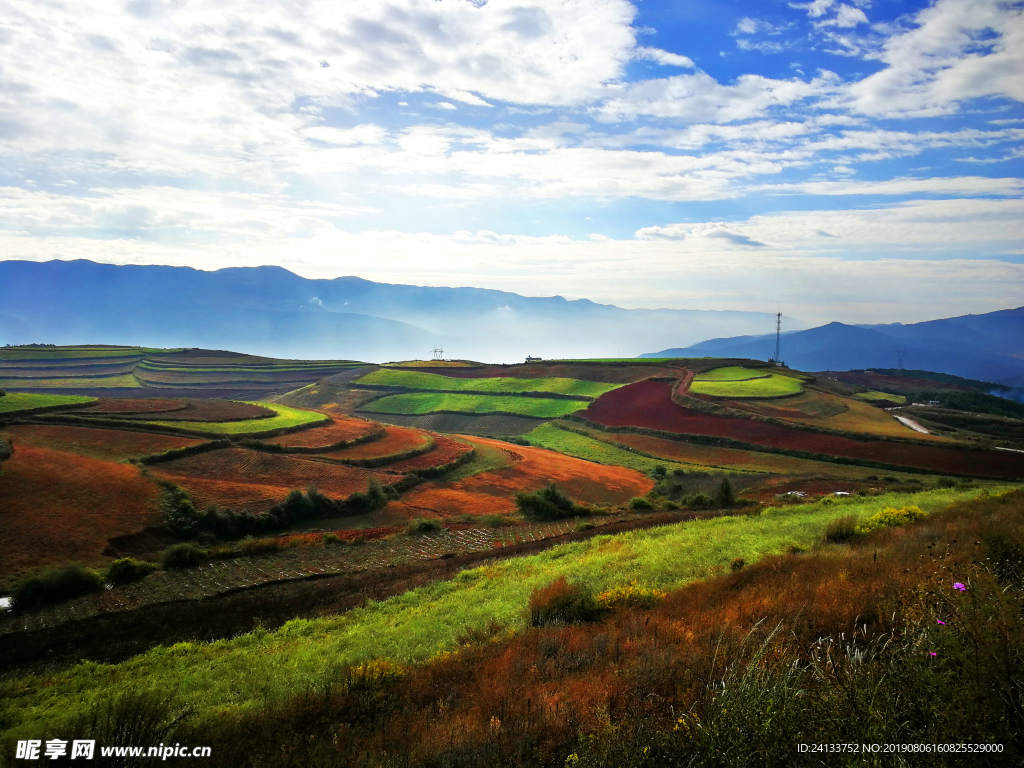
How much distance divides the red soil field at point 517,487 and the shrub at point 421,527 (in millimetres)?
5142

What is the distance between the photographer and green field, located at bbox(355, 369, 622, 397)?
98438 millimetres

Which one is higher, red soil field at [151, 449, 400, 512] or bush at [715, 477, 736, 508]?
bush at [715, 477, 736, 508]

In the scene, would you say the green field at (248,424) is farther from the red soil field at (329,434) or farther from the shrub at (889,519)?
the shrub at (889,519)

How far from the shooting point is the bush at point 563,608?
11.8 m

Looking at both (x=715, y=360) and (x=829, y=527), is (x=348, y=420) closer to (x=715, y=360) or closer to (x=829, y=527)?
(x=829, y=527)

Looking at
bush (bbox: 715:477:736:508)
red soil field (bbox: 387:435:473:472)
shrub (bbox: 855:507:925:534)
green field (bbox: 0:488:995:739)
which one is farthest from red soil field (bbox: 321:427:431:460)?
shrub (bbox: 855:507:925:534)

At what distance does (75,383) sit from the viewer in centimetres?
11369

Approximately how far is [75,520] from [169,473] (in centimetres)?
1034

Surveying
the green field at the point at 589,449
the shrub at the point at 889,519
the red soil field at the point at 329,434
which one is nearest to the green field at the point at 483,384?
the green field at the point at 589,449

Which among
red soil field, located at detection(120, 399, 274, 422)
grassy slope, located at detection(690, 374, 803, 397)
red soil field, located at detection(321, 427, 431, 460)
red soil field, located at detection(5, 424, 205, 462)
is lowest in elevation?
red soil field, located at detection(321, 427, 431, 460)

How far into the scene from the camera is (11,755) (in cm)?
667

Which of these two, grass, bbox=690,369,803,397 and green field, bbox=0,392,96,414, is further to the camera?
grass, bbox=690,369,803,397

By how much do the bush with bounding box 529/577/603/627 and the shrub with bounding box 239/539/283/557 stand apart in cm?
2101

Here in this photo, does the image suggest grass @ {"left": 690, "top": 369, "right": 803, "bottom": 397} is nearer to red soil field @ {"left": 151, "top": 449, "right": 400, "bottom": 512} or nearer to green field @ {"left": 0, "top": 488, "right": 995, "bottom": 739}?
red soil field @ {"left": 151, "top": 449, "right": 400, "bottom": 512}
